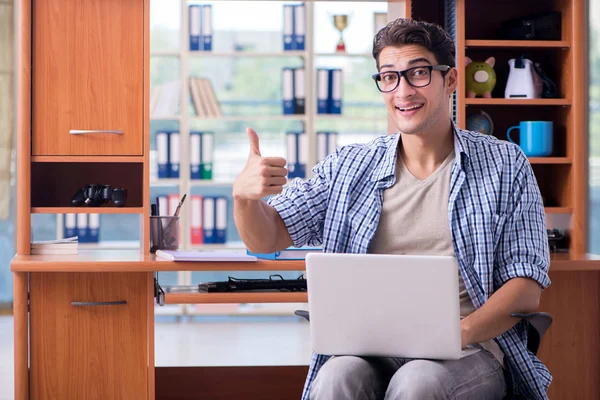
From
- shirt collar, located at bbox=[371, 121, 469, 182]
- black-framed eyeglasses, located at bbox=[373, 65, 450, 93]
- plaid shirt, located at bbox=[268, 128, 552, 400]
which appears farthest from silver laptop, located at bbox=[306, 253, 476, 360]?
black-framed eyeglasses, located at bbox=[373, 65, 450, 93]

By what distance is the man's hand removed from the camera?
1.58 m

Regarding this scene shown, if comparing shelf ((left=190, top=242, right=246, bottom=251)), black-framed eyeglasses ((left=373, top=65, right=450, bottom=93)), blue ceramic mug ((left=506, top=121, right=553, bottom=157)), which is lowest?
shelf ((left=190, top=242, right=246, bottom=251))

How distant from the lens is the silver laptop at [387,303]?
143 centimetres

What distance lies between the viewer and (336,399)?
1513 mm

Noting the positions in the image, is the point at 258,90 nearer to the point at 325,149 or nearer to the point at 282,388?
the point at 325,149

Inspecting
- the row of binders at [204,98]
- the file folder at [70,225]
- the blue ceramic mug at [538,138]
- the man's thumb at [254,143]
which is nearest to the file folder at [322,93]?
the row of binders at [204,98]

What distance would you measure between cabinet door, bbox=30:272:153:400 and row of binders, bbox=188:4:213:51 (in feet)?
8.86

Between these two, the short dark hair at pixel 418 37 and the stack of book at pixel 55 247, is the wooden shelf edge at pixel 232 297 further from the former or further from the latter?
the short dark hair at pixel 418 37

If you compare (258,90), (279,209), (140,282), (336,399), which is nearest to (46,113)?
(140,282)

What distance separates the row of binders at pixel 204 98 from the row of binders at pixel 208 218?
0.58m

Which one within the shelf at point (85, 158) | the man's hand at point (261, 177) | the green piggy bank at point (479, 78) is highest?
the green piggy bank at point (479, 78)

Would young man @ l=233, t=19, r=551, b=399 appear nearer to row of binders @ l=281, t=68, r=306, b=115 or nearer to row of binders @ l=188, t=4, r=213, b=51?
row of binders @ l=281, t=68, r=306, b=115

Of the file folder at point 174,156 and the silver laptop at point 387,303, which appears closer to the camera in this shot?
the silver laptop at point 387,303

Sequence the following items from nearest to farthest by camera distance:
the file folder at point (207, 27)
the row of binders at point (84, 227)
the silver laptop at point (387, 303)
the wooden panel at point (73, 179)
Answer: the silver laptop at point (387, 303)
the wooden panel at point (73, 179)
the file folder at point (207, 27)
the row of binders at point (84, 227)
